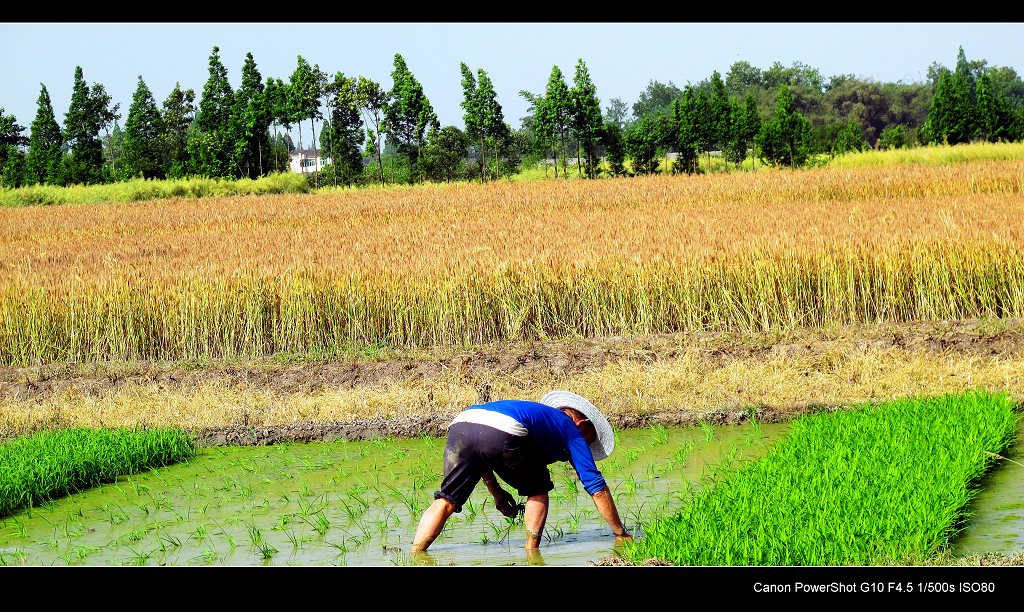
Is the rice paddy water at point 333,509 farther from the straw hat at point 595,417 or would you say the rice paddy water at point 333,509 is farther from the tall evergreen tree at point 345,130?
the tall evergreen tree at point 345,130

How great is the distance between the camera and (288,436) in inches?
345

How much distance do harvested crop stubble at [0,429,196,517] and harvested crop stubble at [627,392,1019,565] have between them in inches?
170

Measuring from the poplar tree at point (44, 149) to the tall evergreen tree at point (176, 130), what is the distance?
208 inches

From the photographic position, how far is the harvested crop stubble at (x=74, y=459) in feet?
22.5

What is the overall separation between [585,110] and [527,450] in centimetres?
4111

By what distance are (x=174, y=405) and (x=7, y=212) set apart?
2804 centimetres

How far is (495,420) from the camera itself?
4.75 meters

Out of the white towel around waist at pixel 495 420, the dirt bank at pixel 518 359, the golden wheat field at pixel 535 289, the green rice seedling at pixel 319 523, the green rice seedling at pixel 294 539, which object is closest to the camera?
the white towel around waist at pixel 495 420

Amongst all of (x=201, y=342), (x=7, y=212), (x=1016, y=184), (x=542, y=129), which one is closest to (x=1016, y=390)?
(x=201, y=342)

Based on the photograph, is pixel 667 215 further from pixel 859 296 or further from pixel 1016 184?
pixel 1016 184

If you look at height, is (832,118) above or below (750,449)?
above

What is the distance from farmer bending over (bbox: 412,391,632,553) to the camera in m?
4.73

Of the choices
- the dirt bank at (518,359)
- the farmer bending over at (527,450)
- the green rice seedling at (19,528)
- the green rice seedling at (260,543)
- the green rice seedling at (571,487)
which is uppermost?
the farmer bending over at (527,450)

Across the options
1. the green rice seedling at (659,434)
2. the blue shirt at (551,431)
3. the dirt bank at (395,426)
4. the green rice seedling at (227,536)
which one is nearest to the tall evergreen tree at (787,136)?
the dirt bank at (395,426)
